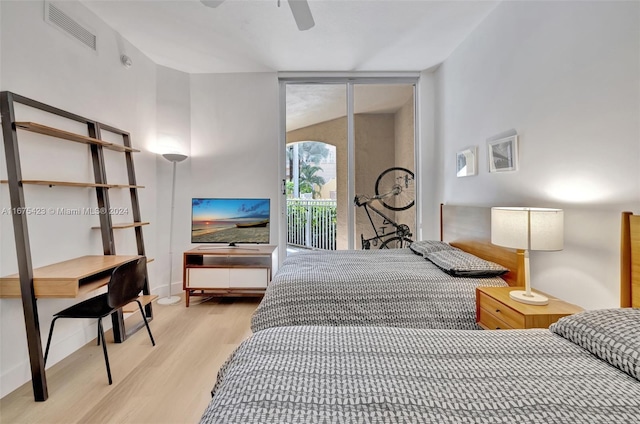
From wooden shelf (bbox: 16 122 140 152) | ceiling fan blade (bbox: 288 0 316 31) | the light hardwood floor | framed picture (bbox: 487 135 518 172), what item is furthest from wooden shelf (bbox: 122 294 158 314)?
framed picture (bbox: 487 135 518 172)

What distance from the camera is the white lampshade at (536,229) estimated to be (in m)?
1.49

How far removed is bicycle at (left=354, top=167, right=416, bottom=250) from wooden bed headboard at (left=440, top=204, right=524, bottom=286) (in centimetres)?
57

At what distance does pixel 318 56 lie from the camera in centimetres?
327

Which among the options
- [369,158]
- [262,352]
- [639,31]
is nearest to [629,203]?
[639,31]

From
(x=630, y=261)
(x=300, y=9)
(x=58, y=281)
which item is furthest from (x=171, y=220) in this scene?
(x=630, y=261)

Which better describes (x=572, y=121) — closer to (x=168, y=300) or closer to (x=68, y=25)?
(x=68, y=25)

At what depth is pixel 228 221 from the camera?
3625 millimetres

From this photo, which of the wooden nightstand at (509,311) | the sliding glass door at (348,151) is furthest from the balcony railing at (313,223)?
the wooden nightstand at (509,311)

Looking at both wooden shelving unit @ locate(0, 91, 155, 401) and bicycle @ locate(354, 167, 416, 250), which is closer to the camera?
wooden shelving unit @ locate(0, 91, 155, 401)

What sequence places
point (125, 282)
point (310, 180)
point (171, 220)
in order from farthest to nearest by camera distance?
point (310, 180) < point (171, 220) < point (125, 282)

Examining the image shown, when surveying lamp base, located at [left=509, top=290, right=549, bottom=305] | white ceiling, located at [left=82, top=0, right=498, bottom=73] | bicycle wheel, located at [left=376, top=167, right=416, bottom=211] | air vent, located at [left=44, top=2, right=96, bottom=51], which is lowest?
lamp base, located at [left=509, top=290, right=549, bottom=305]

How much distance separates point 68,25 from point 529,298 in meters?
3.64

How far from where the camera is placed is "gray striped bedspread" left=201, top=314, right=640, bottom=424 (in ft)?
2.25

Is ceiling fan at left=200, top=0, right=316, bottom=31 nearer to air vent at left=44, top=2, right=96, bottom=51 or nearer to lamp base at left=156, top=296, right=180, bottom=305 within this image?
air vent at left=44, top=2, right=96, bottom=51
